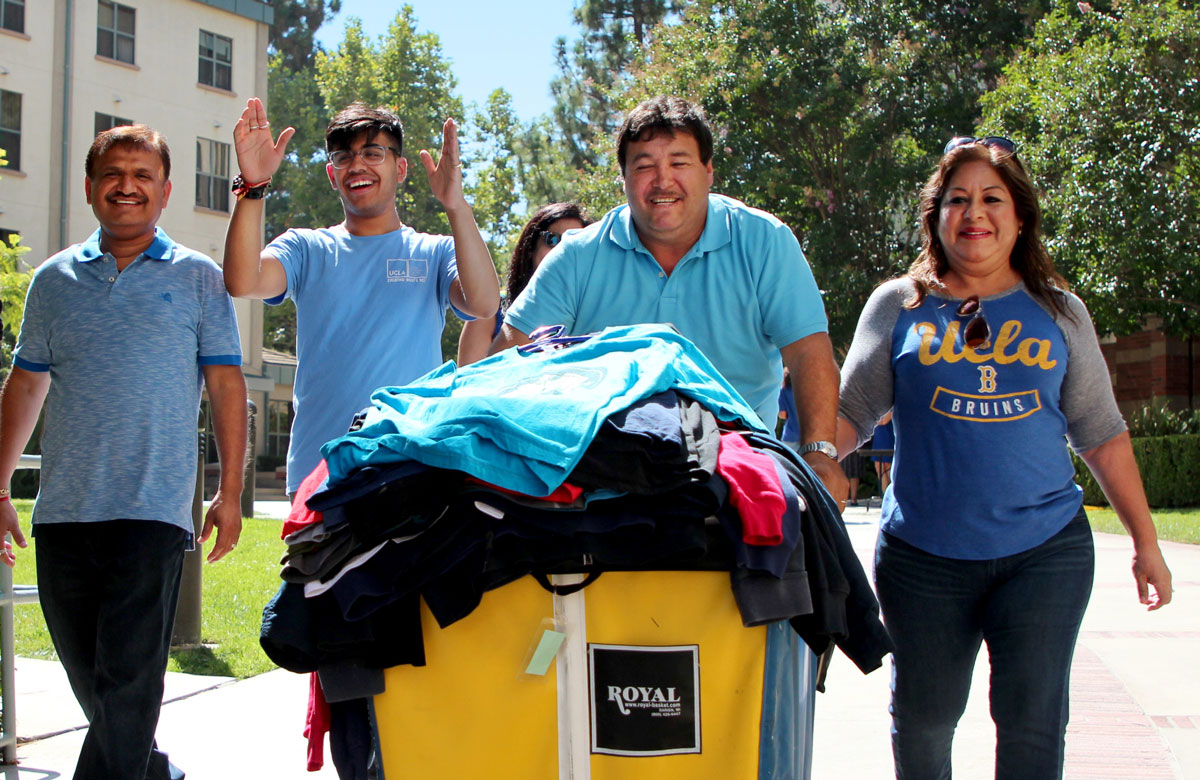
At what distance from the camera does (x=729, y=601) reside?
7.55 ft

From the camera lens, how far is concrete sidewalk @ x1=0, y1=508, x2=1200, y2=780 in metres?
4.61

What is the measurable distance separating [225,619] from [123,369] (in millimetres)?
4131

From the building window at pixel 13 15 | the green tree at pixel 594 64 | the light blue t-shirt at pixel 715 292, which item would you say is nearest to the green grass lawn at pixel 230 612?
the light blue t-shirt at pixel 715 292

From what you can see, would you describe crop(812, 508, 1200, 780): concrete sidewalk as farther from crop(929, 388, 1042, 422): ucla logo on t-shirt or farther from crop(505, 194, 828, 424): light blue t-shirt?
crop(505, 194, 828, 424): light blue t-shirt

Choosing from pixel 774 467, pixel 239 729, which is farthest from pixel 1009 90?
pixel 774 467

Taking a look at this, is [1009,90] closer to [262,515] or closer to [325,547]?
[262,515]

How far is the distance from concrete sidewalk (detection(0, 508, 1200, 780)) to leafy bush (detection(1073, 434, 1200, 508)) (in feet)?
40.9

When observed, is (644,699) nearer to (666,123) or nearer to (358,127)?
(666,123)

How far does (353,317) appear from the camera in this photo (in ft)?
13.1

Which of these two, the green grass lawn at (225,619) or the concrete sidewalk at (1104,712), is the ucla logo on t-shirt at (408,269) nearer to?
the concrete sidewalk at (1104,712)

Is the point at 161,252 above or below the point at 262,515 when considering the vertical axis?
above

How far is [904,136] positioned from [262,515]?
13388mm

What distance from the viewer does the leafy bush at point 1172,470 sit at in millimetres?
18469

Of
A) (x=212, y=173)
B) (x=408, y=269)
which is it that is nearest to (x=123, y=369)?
(x=408, y=269)
